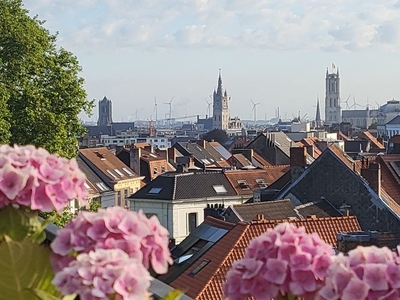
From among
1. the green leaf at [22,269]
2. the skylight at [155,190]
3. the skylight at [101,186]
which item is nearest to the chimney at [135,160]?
the skylight at [101,186]

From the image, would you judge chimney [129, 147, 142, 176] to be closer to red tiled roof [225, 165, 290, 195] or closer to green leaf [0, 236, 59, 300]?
red tiled roof [225, 165, 290, 195]

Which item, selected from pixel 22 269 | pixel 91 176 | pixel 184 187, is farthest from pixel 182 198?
pixel 22 269

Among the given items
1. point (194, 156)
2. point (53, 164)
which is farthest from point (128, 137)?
point (53, 164)

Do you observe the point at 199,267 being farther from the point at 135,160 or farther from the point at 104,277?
the point at 135,160

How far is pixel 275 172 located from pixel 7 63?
2261cm

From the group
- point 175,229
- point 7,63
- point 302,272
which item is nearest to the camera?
point 302,272

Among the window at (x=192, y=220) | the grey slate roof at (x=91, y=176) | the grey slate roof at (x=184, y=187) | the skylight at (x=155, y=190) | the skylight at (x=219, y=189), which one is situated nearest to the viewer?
the grey slate roof at (x=184, y=187)

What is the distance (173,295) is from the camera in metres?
2.44

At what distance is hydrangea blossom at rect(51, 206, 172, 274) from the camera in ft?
7.33

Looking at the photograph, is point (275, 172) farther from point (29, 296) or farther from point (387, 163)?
point (29, 296)

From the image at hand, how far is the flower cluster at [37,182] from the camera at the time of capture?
2.48m

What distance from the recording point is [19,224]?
259 cm

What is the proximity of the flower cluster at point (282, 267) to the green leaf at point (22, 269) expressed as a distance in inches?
23.2

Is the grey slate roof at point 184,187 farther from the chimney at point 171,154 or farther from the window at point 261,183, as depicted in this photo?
the chimney at point 171,154
